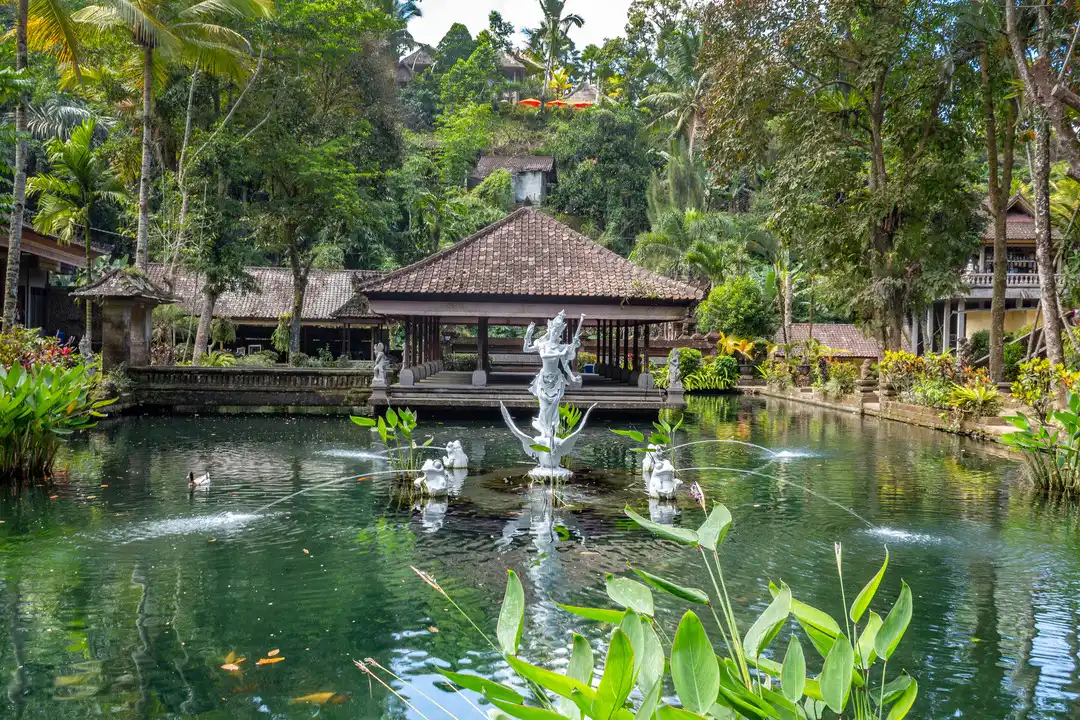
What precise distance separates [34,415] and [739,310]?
1115 inches

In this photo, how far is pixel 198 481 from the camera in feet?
33.6

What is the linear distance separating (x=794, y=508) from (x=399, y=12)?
1929 inches

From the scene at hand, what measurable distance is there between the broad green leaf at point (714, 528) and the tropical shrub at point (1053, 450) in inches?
311

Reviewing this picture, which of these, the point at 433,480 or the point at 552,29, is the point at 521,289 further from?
the point at 552,29

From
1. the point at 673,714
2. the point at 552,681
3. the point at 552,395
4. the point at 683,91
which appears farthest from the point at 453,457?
the point at 683,91

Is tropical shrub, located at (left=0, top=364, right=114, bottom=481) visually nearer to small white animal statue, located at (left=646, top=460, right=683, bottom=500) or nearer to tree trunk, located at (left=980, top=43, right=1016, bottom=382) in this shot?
small white animal statue, located at (left=646, top=460, right=683, bottom=500)

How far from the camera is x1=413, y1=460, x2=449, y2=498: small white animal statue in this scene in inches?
387

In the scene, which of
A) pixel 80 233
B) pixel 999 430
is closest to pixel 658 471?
pixel 999 430

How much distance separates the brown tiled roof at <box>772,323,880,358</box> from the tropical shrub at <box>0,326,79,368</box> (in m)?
27.7

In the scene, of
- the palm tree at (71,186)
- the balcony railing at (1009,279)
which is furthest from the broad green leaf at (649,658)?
the balcony railing at (1009,279)

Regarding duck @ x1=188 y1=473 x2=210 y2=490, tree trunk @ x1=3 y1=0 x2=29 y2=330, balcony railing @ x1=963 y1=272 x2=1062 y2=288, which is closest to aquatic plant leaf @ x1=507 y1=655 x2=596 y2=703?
duck @ x1=188 y1=473 x2=210 y2=490

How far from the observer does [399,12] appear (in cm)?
5178

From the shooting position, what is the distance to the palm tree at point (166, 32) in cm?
1948

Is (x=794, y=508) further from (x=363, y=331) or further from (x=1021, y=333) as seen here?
(x=363, y=331)
